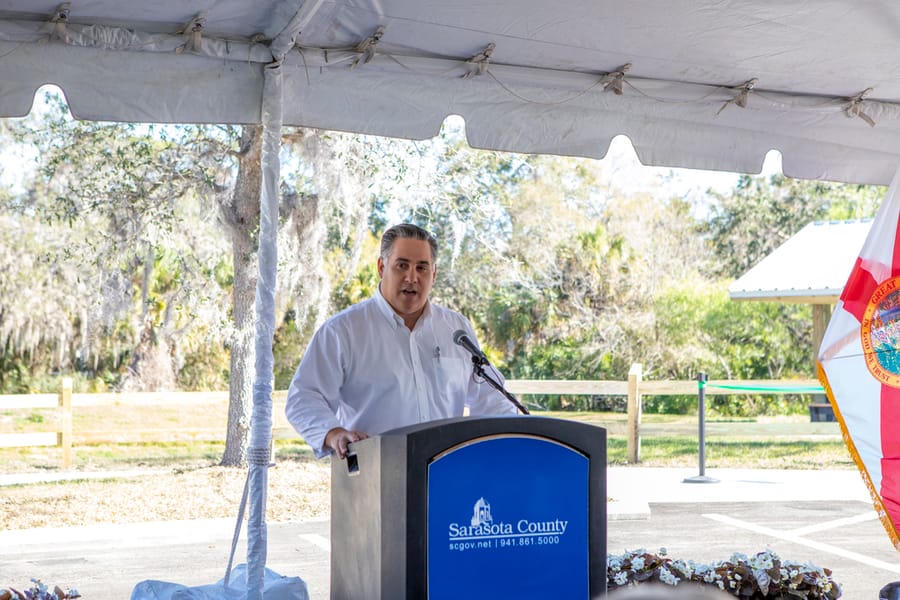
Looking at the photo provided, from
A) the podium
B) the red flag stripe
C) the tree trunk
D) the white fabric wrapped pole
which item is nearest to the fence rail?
the tree trunk

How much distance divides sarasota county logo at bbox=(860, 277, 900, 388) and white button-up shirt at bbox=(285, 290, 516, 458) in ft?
4.81

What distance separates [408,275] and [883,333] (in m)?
1.85

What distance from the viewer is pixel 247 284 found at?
11914 millimetres

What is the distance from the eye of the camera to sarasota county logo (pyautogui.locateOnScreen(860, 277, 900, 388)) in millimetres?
3779

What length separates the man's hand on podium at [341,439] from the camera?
2.55 meters

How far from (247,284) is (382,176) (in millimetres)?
2025

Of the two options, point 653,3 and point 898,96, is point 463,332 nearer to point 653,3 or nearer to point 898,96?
point 653,3

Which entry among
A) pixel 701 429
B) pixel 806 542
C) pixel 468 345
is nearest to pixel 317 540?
pixel 806 542

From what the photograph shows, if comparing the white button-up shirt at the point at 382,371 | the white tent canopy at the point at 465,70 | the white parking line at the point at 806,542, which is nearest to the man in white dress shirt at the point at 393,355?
the white button-up shirt at the point at 382,371

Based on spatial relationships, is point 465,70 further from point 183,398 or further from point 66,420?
point 66,420

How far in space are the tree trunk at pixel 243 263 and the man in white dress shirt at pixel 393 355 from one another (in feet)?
27.3

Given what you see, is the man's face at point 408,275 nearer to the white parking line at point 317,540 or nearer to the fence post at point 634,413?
the white parking line at point 317,540

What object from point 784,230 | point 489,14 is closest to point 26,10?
point 489,14

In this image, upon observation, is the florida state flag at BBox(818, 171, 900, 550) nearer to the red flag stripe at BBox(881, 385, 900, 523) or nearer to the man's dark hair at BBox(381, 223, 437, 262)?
the red flag stripe at BBox(881, 385, 900, 523)
